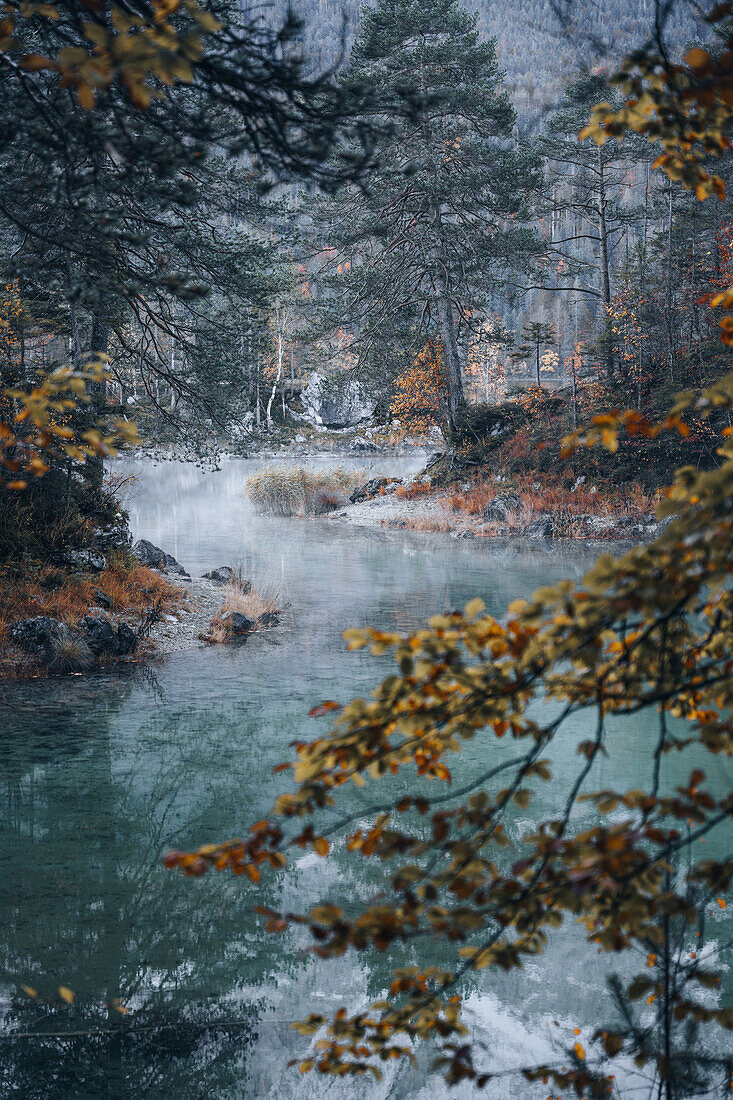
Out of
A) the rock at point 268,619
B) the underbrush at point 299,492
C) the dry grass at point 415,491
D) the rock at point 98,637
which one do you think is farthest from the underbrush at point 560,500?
the rock at point 98,637

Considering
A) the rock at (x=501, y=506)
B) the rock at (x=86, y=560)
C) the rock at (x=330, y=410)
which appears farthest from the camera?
the rock at (x=330, y=410)

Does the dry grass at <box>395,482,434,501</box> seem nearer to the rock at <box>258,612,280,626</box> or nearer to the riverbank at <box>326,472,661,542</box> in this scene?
the riverbank at <box>326,472,661,542</box>

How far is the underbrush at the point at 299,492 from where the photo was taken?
24.8 metres

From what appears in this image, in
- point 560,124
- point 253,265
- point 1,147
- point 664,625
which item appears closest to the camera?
point 664,625

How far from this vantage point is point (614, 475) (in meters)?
18.1

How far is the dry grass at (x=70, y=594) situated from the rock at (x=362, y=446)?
3030 cm

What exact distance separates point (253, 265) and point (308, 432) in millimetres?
35538

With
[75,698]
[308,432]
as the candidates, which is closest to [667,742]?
[75,698]

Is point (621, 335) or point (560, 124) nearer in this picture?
point (621, 335)

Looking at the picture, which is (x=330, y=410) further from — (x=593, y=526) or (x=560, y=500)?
(x=593, y=526)

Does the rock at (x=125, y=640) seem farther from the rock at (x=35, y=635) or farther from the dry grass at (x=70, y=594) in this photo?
the rock at (x=35, y=635)

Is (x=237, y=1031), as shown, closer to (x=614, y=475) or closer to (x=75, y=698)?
(x=75, y=698)

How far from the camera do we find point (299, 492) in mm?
24906

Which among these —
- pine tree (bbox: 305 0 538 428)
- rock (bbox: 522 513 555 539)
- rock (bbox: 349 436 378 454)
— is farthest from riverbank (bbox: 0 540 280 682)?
rock (bbox: 349 436 378 454)
